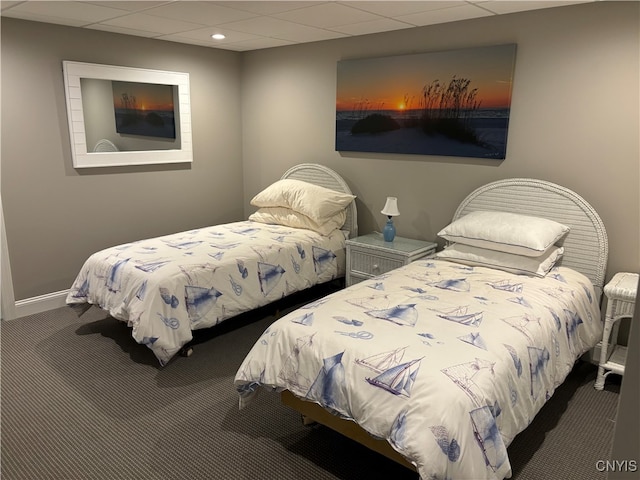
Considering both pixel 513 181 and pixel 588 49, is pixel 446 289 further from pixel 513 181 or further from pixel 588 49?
pixel 588 49

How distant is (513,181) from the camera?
3.27 metres

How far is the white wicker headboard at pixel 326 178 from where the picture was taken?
4.22 m

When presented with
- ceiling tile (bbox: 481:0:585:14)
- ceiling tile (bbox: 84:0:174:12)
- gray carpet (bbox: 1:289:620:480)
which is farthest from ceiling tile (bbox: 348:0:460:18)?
gray carpet (bbox: 1:289:620:480)

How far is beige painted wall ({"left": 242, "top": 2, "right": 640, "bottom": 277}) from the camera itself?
2820 mm

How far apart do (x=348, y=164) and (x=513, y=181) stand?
1494 millimetres

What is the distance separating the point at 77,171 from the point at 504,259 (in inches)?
133

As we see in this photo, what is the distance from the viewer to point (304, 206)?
160 inches

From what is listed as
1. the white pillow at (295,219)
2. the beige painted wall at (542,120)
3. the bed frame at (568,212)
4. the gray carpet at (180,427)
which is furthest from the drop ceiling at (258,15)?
the gray carpet at (180,427)

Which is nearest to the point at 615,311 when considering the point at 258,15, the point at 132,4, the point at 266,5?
the point at 266,5

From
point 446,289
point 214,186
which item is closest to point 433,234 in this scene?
point 446,289

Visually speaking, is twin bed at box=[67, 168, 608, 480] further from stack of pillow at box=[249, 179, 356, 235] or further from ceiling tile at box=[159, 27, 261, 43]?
ceiling tile at box=[159, 27, 261, 43]

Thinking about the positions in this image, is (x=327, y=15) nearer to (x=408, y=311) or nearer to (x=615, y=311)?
(x=408, y=311)

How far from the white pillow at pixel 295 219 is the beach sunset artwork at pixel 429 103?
2.15 ft

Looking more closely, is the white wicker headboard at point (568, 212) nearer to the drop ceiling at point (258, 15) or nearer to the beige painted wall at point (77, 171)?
the drop ceiling at point (258, 15)
